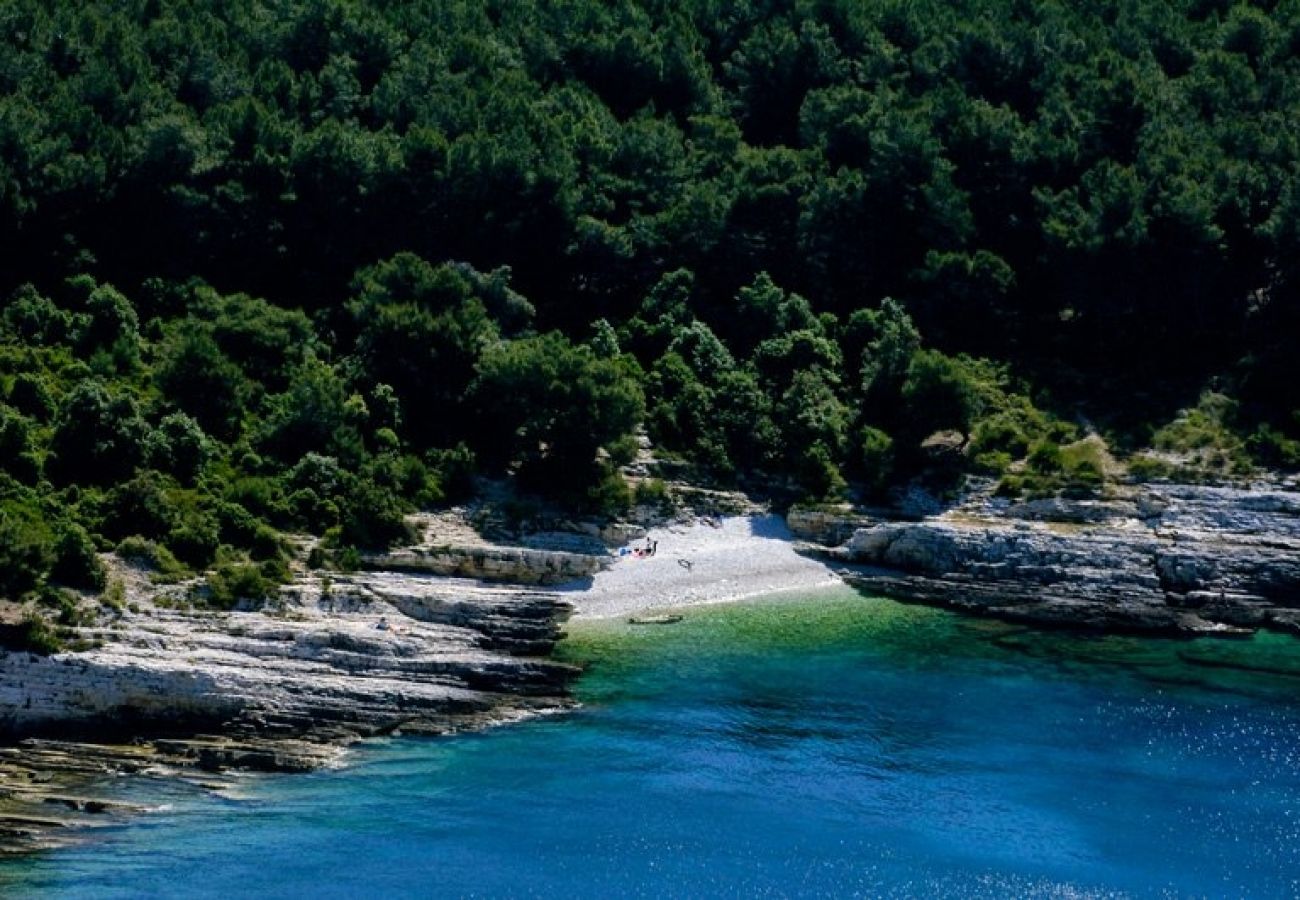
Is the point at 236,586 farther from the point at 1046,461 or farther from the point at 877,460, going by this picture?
the point at 1046,461

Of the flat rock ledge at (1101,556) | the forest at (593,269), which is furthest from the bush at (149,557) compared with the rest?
the flat rock ledge at (1101,556)

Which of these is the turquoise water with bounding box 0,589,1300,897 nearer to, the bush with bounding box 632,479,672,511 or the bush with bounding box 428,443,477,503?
the bush with bounding box 632,479,672,511

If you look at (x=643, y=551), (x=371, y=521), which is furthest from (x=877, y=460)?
(x=371, y=521)

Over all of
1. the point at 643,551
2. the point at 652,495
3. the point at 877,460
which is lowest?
the point at 643,551

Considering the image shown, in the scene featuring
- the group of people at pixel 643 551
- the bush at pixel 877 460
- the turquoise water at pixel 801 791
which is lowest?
the turquoise water at pixel 801 791

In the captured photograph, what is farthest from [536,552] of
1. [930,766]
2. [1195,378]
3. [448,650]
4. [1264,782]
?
[1195,378]

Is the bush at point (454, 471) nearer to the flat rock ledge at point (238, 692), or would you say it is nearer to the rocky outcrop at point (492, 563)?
the rocky outcrop at point (492, 563)
